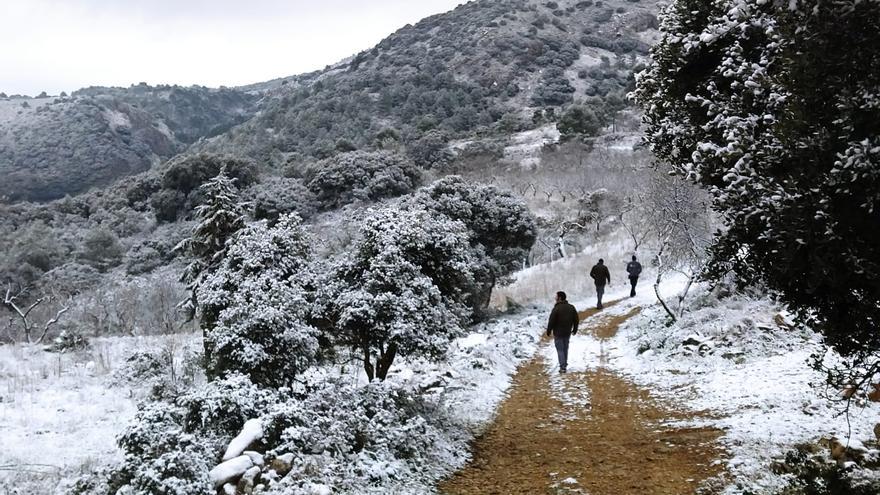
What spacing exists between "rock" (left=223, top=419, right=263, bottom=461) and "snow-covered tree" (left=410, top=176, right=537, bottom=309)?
43.8 ft

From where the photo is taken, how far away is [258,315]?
7.35m

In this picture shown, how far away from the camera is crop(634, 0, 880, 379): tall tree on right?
3.67 m

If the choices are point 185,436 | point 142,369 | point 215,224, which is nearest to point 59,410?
point 142,369

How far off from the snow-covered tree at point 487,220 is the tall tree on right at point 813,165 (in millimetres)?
14475

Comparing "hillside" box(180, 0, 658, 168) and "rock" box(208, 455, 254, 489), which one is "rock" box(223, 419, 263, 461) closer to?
"rock" box(208, 455, 254, 489)

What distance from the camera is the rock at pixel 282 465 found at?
5.82 metres

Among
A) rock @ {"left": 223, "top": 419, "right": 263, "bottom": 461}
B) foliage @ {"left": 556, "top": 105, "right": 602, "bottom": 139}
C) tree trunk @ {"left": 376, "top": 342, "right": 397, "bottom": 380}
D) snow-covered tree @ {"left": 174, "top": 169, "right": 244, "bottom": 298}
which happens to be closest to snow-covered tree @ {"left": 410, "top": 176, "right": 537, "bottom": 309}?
snow-covered tree @ {"left": 174, "top": 169, "right": 244, "bottom": 298}

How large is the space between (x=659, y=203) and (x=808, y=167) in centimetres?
1234

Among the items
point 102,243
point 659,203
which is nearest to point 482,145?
point 102,243

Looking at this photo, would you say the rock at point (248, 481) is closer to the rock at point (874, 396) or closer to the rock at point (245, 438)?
the rock at point (245, 438)

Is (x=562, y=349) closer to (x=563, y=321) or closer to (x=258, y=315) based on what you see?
(x=563, y=321)

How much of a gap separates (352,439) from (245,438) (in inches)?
46.7

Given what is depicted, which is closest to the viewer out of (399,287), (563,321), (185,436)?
(185,436)

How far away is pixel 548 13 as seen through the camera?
107 meters
